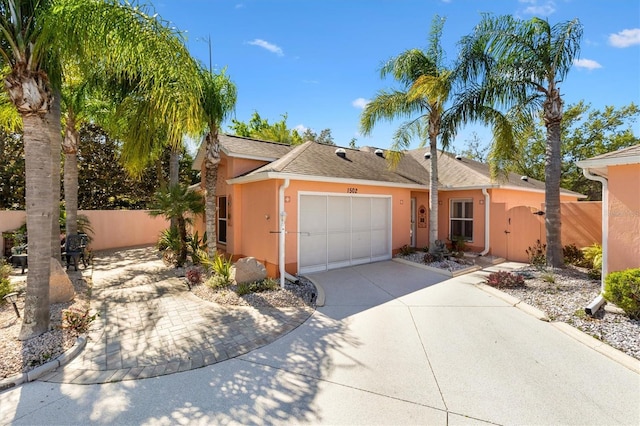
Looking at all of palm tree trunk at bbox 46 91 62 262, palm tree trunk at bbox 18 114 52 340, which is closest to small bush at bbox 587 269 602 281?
palm tree trunk at bbox 18 114 52 340

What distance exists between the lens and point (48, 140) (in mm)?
5043

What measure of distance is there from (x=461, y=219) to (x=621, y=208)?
7109 mm

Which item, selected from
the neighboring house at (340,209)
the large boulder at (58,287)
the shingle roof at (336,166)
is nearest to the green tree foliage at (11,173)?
the neighboring house at (340,209)

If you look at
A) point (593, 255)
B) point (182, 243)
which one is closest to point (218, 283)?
point (182, 243)

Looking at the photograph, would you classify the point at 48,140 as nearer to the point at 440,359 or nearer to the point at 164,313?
the point at 164,313

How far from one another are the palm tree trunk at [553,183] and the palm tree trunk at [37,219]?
515 inches

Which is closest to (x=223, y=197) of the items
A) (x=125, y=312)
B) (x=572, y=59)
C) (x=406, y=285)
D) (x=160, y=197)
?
(x=160, y=197)

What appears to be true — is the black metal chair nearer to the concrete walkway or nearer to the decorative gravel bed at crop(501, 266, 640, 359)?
the concrete walkway

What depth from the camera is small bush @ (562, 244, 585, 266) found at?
981cm

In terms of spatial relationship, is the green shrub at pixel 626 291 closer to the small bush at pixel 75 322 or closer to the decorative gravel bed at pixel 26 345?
the decorative gravel bed at pixel 26 345

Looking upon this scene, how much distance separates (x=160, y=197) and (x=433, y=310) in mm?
10558

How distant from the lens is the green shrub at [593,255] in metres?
8.49

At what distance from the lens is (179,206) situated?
1096 cm

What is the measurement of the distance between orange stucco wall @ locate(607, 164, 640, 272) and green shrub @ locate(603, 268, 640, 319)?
3.49 feet
